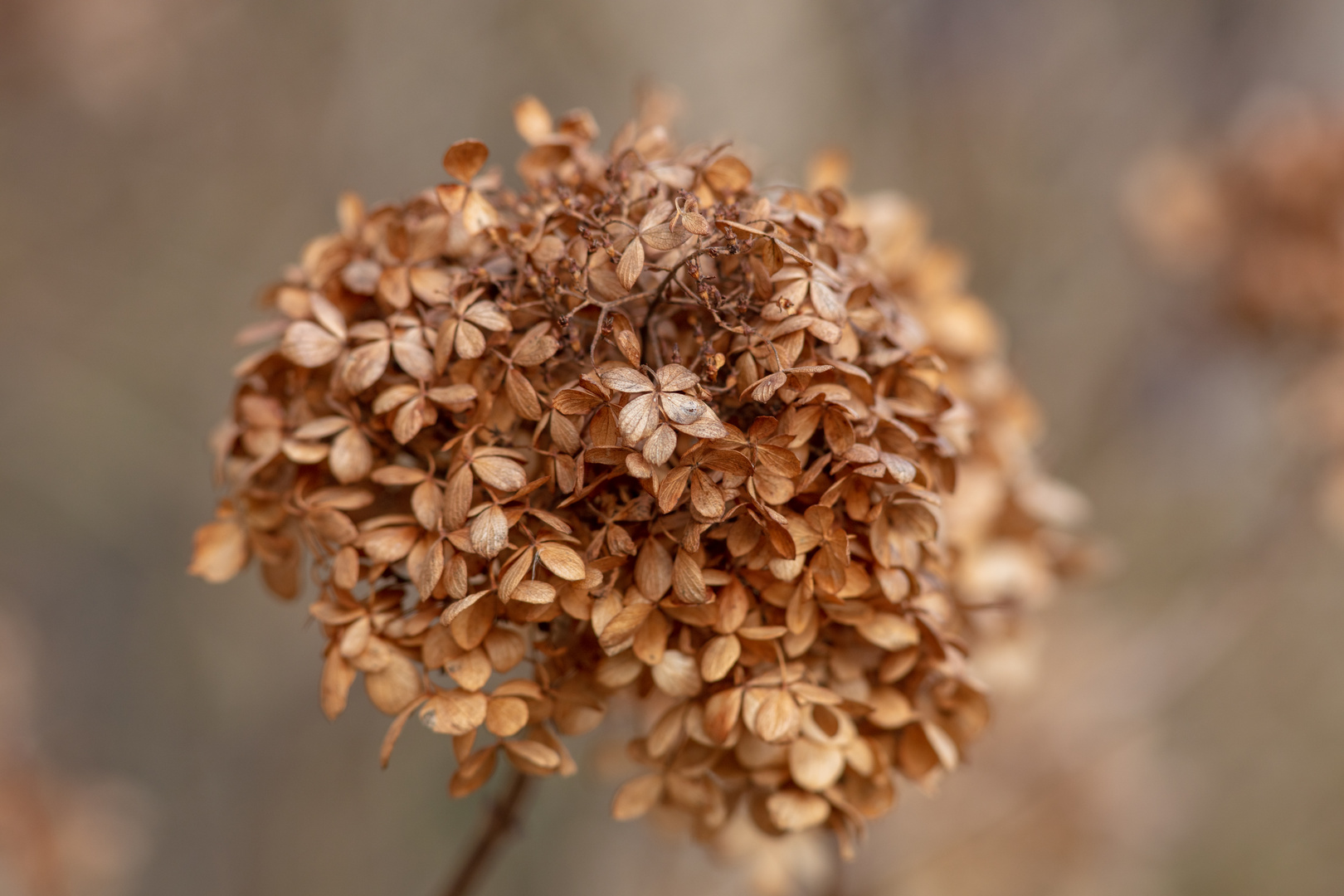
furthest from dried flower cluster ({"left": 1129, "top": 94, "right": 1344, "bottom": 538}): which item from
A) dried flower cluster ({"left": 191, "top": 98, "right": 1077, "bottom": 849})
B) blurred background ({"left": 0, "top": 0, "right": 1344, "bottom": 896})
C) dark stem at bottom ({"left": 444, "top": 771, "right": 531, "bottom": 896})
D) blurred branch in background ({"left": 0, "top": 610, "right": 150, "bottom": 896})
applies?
blurred branch in background ({"left": 0, "top": 610, "right": 150, "bottom": 896})

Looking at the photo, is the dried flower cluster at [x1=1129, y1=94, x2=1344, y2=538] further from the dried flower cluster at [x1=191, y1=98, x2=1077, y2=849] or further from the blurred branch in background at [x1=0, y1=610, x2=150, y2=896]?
the blurred branch in background at [x1=0, y1=610, x2=150, y2=896]

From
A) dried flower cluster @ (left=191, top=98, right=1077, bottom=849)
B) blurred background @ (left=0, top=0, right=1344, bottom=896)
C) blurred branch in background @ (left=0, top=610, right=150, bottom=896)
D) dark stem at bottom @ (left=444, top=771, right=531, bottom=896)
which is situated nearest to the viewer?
dried flower cluster @ (left=191, top=98, right=1077, bottom=849)

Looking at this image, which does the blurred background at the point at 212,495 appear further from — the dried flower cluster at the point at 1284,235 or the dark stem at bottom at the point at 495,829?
the dark stem at bottom at the point at 495,829

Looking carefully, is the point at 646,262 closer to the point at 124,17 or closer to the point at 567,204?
the point at 567,204

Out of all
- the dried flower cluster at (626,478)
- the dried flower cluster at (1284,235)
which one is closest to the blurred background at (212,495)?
the dried flower cluster at (1284,235)

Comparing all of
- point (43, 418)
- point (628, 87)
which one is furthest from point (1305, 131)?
point (43, 418)

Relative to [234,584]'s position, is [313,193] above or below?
above
